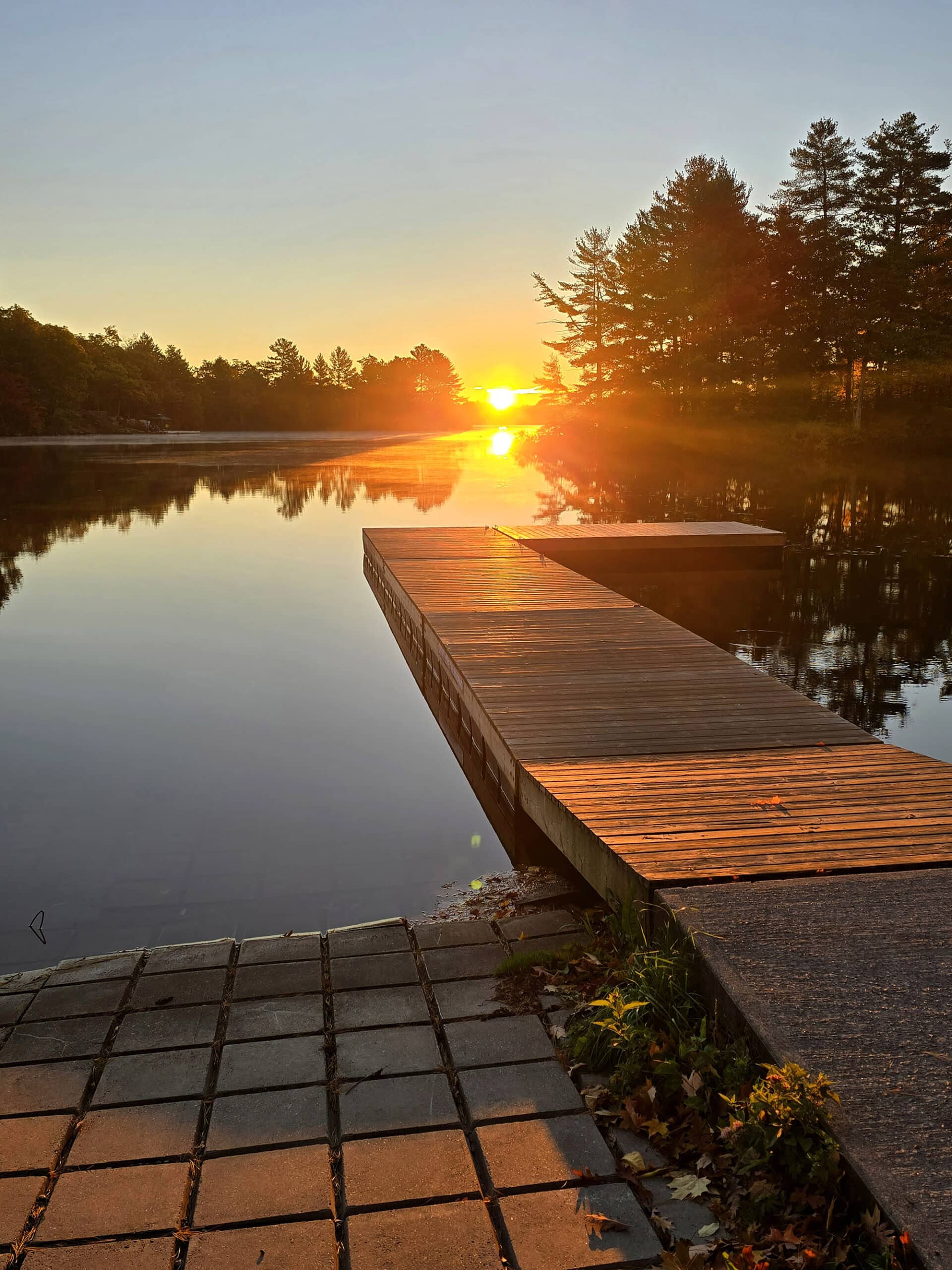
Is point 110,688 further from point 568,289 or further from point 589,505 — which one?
point 568,289

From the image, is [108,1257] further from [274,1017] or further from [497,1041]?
[497,1041]

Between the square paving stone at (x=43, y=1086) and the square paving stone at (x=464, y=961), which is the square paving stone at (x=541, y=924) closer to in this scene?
the square paving stone at (x=464, y=961)

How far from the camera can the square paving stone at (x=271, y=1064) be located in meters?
2.37

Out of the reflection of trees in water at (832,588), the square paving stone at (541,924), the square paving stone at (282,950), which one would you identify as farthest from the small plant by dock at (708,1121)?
the reflection of trees in water at (832,588)

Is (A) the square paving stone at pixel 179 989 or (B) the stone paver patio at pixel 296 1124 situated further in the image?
(A) the square paving stone at pixel 179 989

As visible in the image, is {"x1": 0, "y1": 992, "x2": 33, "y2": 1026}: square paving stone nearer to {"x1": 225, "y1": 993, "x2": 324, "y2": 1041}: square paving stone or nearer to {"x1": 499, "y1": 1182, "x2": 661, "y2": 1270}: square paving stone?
{"x1": 225, "y1": 993, "x2": 324, "y2": 1041}: square paving stone

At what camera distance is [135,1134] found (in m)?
2.18

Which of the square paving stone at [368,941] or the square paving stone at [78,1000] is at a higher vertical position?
the square paving stone at [368,941]

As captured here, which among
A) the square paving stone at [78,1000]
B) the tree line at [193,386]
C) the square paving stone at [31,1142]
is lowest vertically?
the square paving stone at [78,1000]

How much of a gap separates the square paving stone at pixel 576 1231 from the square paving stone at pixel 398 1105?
30 cm

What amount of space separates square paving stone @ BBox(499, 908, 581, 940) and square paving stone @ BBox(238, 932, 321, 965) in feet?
2.00

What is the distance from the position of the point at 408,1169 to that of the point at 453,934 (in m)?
1.14

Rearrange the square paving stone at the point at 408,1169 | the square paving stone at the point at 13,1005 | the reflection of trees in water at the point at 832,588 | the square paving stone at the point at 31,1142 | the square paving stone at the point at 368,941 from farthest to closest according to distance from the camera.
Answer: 1. the reflection of trees in water at the point at 832,588
2. the square paving stone at the point at 368,941
3. the square paving stone at the point at 13,1005
4. the square paving stone at the point at 31,1142
5. the square paving stone at the point at 408,1169

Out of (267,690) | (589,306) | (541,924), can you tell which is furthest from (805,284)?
(541,924)
